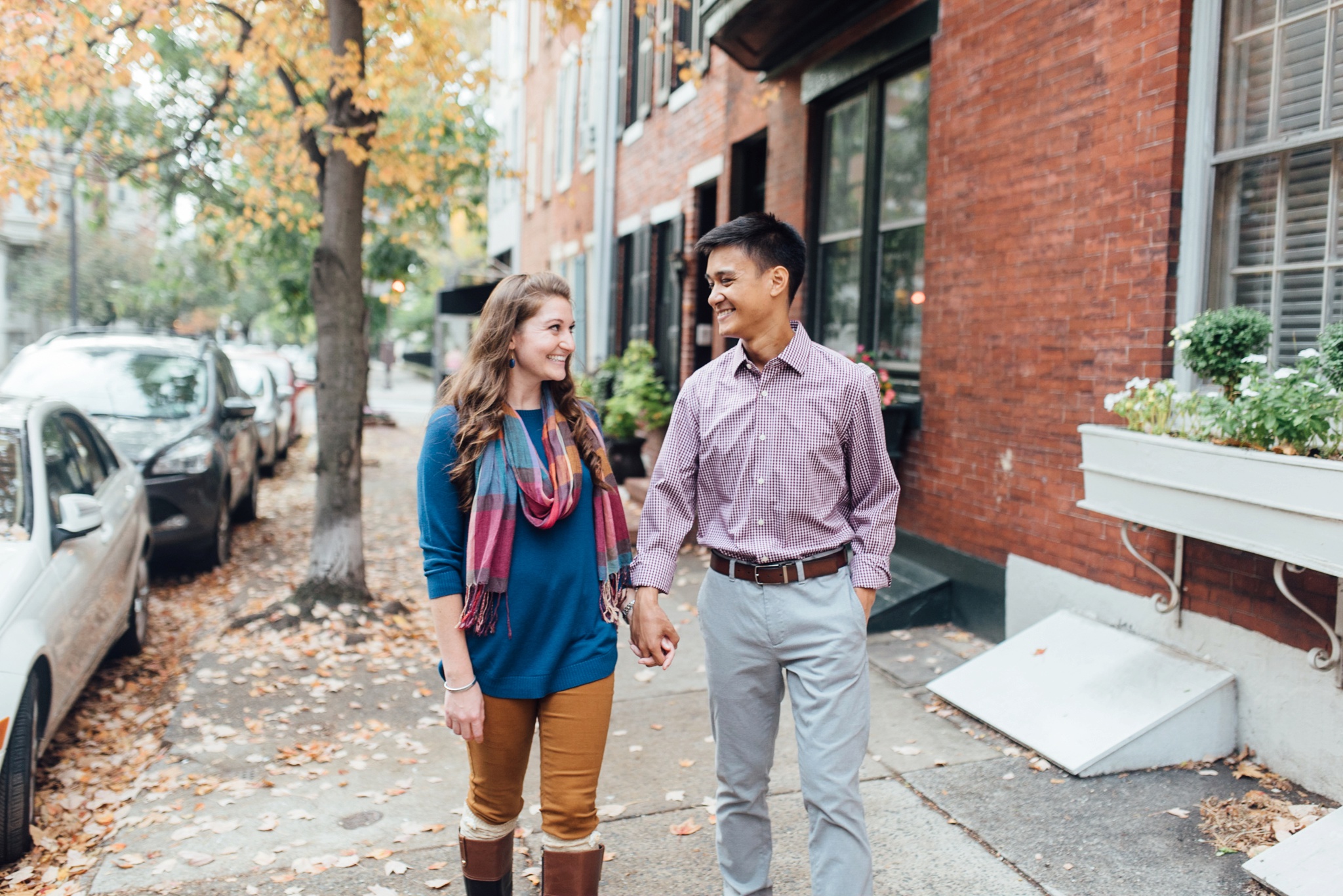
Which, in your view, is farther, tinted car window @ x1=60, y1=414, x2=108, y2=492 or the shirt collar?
tinted car window @ x1=60, y1=414, x2=108, y2=492

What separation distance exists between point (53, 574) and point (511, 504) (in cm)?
288

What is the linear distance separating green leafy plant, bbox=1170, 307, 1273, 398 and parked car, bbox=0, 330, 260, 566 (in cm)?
683

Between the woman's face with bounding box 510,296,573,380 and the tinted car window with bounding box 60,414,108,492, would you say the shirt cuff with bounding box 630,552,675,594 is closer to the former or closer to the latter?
the woman's face with bounding box 510,296,573,380

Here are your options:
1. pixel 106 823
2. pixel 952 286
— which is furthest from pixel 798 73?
pixel 106 823

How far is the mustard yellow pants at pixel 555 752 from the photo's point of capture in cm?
263

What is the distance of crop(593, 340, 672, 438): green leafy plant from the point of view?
34.0 feet

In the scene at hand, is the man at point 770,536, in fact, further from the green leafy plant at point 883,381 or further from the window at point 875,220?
the window at point 875,220

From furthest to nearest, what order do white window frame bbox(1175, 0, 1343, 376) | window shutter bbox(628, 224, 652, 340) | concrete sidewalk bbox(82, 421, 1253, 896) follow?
window shutter bbox(628, 224, 652, 340) < white window frame bbox(1175, 0, 1343, 376) < concrete sidewalk bbox(82, 421, 1253, 896)

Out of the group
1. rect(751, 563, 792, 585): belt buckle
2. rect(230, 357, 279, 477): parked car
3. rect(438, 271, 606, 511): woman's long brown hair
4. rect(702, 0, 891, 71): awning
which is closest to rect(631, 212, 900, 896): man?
rect(751, 563, 792, 585): belt buckle

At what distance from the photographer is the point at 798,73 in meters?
8.44

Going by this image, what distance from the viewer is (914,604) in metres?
6.14

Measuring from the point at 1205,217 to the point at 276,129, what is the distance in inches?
357

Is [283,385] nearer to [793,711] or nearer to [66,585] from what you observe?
[66,585]

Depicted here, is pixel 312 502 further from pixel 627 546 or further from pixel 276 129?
pixel 627 546
